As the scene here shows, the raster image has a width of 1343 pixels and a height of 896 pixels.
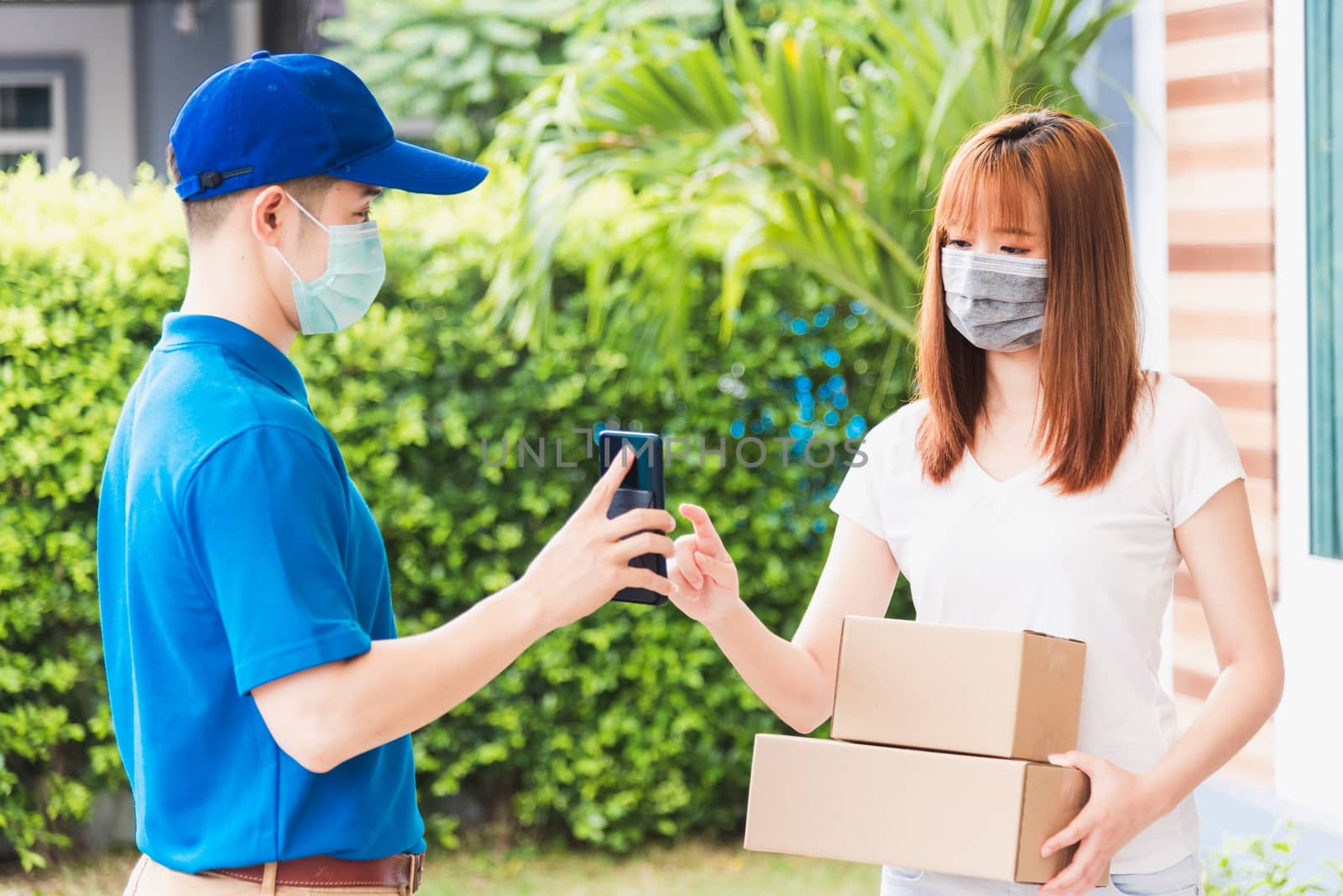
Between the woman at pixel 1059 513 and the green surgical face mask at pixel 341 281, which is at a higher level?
the green surgical face mask at pixel 341 281

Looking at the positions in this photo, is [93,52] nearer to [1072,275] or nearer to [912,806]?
[1072,275]

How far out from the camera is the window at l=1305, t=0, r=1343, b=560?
3.26 metres

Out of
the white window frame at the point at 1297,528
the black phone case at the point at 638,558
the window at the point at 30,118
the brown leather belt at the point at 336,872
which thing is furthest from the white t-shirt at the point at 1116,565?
the window at the point at 30,118

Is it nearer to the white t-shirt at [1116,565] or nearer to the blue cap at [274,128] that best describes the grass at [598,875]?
the white t-shirt at [1116,565]

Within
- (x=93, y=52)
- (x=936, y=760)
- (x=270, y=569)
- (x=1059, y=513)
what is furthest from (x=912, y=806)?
(x=93, y=52)

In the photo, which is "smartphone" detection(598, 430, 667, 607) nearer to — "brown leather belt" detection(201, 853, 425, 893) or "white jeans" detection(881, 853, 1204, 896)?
"brown leather belt" detection(201, 853, 425, 893)

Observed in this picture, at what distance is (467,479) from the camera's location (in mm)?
4316

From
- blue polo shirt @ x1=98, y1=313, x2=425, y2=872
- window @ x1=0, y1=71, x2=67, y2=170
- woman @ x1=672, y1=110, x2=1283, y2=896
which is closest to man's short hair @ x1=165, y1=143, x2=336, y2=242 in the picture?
blue polo shirt @ x1=98, y1=313, x2=425, y2=872

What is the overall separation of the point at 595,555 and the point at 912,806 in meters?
0.49

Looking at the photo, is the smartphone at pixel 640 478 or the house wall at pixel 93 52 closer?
the smartphone at pixel 640 478

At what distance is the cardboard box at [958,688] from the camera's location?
1449mm

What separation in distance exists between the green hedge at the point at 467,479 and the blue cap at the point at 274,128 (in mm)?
2553

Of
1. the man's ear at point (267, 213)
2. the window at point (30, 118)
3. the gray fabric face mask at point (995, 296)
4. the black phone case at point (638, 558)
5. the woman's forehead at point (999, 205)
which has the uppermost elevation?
the window at point (30, 118)

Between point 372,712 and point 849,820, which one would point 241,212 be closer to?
point 372,712
